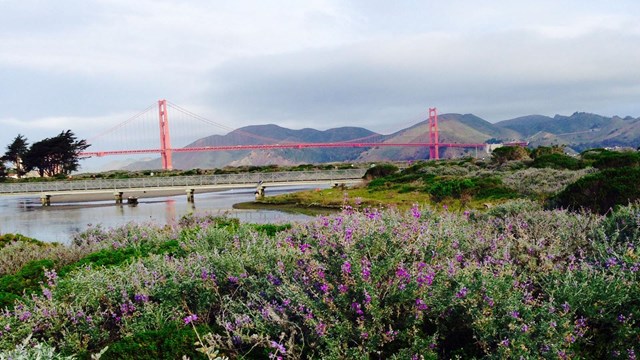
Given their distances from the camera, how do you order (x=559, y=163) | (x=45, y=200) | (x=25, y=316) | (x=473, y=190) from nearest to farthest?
1. (x=25, y=316)
2. (x=473, y=190)
3. (x=559, y=163)
4. (x=45, y=200)

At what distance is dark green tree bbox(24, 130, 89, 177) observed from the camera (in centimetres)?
7288

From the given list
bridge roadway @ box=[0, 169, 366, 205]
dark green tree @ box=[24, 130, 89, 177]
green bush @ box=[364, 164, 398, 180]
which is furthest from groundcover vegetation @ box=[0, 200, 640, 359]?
dark green tree @ box=[24, 130, 89, 177]

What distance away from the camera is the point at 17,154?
7762 cm

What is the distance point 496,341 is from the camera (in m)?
3.24

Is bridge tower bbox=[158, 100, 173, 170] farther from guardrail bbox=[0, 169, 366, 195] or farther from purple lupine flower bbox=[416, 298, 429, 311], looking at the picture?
purple lupine flower bbox=[416, 298, 429, 311]

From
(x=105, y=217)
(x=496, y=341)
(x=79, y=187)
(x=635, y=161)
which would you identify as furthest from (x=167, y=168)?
(x=496, y=341)

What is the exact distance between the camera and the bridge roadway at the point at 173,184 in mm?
39375

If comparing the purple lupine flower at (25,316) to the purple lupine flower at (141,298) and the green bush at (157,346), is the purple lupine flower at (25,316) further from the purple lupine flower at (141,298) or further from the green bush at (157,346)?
the green bush at (157,346)

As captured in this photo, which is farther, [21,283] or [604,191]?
[604,191]

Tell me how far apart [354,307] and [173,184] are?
38.5 m

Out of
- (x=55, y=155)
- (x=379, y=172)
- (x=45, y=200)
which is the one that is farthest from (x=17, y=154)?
(x=379, y=172)

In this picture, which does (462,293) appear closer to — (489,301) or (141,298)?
(489,301)

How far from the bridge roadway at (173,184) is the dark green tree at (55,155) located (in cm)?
3402

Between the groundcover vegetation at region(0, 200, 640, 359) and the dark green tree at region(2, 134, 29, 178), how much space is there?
273 feet
